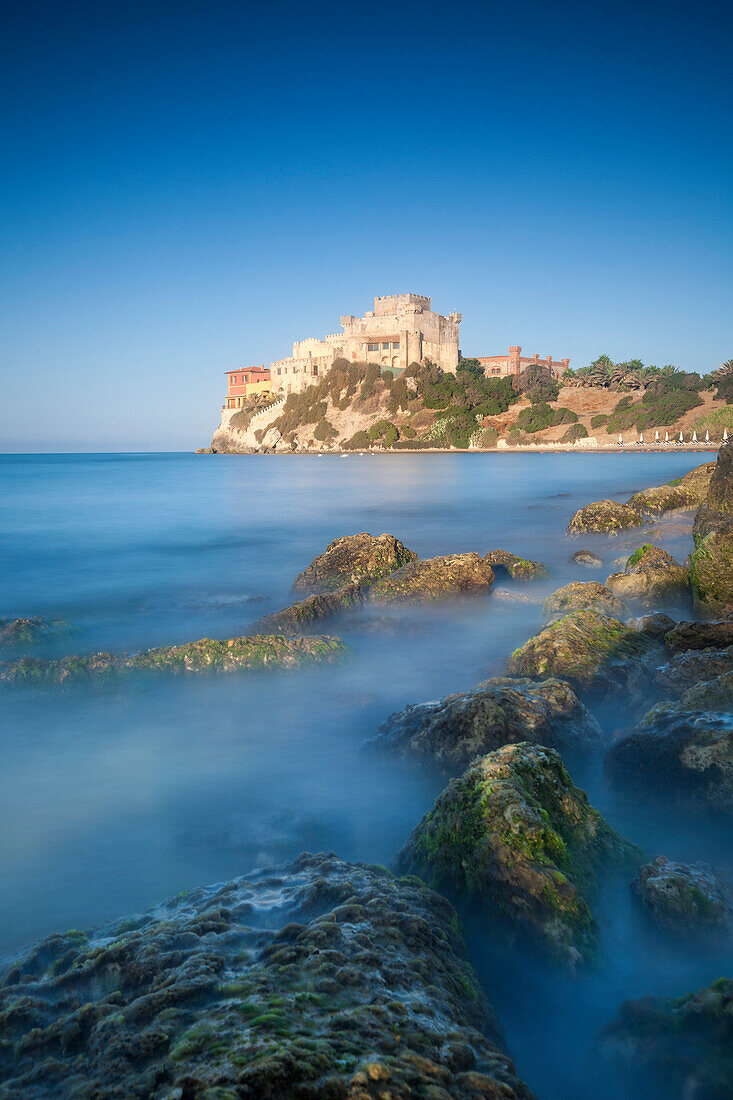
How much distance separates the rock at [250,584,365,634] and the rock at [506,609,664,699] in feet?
7.78

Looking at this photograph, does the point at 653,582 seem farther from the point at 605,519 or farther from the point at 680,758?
the point at 605,519

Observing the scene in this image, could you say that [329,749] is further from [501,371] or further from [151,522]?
[501,371]

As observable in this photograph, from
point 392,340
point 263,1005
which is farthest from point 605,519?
point 392,340

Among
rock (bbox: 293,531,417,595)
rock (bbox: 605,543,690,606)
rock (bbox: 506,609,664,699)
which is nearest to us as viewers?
rock (bbox: 506,609,664,699)

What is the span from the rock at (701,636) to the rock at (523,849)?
2.49 metres

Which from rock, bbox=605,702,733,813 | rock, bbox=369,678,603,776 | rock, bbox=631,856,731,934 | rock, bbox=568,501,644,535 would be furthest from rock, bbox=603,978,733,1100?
rock, bbox=568,501,644,535

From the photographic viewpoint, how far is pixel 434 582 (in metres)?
7.75

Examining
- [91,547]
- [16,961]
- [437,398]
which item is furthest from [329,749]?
[437,398]

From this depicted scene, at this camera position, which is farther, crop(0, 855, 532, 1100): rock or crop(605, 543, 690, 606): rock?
crop(605, 543, 690, 606): rock

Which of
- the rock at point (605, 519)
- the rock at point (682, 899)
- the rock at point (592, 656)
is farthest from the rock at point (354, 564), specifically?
the rock at point (682, 899)

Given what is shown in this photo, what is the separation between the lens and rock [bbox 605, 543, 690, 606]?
689cm

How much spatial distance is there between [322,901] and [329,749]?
2.26 meters

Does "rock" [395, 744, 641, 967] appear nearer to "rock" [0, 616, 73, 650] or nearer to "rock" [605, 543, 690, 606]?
"rock" [605, 543, 690, 606]

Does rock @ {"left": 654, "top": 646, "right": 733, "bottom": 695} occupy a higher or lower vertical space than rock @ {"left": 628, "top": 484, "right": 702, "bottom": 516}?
lower
